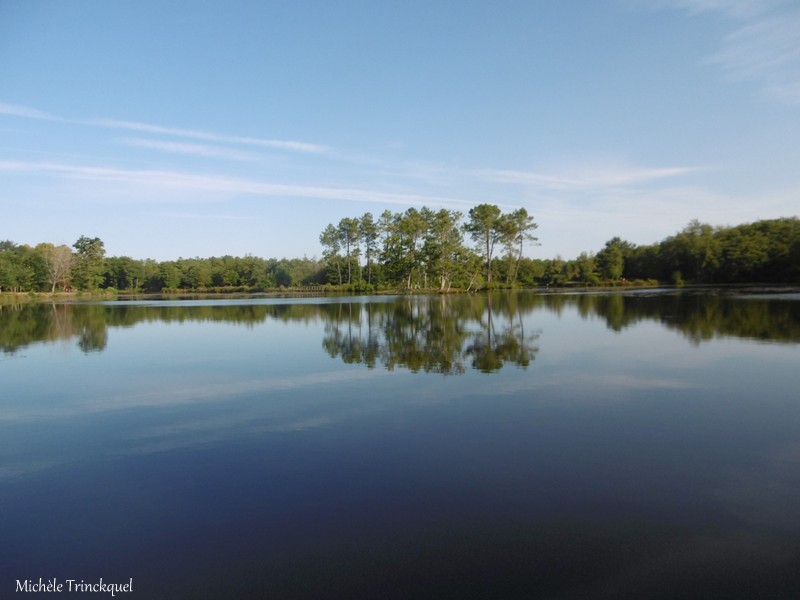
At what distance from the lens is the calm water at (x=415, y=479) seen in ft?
12.4

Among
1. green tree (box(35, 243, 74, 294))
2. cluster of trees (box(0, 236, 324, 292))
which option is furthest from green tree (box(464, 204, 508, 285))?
green tree (box(35, 243, 74, 294))

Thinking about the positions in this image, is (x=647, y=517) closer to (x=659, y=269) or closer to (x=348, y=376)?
(x=348, y=376)

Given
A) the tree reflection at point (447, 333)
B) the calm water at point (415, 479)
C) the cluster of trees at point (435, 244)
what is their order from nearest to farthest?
1. the calm water at point (415, 479)
2. the tree reflection at point (447, 333)
3. the cluster of trees at point (435, 244)

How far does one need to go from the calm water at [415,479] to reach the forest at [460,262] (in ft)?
174

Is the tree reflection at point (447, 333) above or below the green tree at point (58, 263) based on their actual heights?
below

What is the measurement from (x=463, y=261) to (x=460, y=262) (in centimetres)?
38

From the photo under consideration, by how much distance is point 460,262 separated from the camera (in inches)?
2486

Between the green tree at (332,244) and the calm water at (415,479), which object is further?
the green tree at (332,244)

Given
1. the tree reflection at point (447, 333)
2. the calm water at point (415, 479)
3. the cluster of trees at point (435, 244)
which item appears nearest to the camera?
the calm water at point (415, 479)

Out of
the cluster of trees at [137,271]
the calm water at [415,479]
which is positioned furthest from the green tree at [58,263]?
the calm water at [415,479]

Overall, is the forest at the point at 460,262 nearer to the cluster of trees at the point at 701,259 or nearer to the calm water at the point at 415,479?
the cluster of trees at the point at 701,259

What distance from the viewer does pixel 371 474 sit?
5578mm

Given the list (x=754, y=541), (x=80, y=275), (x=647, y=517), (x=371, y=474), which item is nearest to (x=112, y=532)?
(x=371, y=474)

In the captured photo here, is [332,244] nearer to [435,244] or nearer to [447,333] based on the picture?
[435,244]
